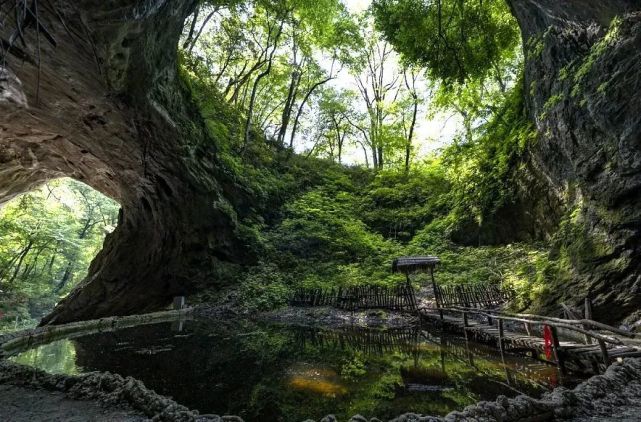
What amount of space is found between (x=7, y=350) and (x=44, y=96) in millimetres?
6461

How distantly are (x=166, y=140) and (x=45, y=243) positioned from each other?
1890 centimetres

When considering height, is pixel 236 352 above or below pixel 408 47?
below

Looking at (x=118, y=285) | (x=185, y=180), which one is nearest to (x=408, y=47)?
(x=185, y=180)

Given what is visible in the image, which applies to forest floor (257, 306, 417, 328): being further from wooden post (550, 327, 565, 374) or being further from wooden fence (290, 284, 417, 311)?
wooden post (550, 327, 565, 374)

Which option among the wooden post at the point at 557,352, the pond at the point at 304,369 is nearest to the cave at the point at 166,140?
the wooden post at the point at 557,352

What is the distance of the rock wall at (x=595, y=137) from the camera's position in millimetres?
8461

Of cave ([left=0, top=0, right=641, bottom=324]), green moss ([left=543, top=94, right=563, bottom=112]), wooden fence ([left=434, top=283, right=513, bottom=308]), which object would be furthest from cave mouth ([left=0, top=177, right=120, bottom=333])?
green moss ([left=543, top=94, right=563, bottom=112])

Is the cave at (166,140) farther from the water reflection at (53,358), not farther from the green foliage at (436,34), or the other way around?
the water reflection at (53,358)

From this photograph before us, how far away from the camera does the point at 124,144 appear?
503 inches

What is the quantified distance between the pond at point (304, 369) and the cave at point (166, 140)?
372cm

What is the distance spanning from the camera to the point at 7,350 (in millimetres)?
8438

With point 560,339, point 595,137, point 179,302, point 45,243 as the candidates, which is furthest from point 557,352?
point 45,243

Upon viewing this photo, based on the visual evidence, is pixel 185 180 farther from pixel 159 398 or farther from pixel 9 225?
pixel 9 225

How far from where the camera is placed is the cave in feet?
27.0
